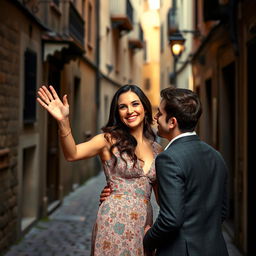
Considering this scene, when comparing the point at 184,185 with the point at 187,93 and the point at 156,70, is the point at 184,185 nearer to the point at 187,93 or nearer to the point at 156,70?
the point at 187,93

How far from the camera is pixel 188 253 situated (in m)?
2.94

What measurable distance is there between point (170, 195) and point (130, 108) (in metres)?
1.15

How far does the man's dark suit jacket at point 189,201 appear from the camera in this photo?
111 inches

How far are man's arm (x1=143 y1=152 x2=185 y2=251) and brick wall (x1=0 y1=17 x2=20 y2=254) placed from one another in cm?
462

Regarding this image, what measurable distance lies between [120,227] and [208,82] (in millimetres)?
9444

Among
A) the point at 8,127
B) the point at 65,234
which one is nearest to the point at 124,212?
the point at 8,127

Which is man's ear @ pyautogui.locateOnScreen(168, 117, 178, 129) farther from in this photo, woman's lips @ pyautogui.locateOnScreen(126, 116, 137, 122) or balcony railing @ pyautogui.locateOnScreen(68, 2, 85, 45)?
balcony railing @ pyautogui.locateOnScreen(68, 2, 85, 45)

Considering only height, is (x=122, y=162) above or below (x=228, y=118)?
below

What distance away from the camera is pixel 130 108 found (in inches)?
151

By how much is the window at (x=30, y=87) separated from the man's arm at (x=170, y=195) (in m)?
6.03

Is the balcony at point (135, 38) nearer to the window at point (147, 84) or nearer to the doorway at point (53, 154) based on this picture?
the window at point (147, 84)

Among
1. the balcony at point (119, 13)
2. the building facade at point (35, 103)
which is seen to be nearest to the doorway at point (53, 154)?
the building facade at point (35, 103)

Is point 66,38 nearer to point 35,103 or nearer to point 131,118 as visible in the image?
point 35,103

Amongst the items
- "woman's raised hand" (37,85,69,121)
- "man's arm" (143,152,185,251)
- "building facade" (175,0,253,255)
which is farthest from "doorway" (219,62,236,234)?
"man's arm" (143,152,185,251)
